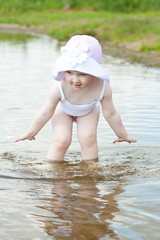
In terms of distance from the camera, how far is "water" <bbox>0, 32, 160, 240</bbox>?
3666mm

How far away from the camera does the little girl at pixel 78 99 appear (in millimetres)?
4988

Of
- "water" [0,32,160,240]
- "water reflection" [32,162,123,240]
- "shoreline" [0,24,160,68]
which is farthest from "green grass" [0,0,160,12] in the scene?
"water reflection" [32,162,123,240]

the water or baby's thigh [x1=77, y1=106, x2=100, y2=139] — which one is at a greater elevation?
baby's thigh [x1=77, y1=106, x2=100, y2=139]

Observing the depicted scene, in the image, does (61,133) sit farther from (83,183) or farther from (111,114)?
(83,183)

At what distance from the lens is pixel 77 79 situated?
500 cm

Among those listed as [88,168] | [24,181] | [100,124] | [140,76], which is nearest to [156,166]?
[88,168]

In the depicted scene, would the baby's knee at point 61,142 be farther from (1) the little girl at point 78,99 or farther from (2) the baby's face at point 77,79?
(2) the baby's face at point 77,79

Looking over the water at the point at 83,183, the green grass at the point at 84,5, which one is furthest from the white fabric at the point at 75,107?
the green grass at the point at 84,5

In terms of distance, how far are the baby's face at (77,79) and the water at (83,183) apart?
773 millimetres

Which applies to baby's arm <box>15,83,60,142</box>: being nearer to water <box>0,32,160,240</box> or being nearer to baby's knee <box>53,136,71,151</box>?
baby's knee <box>53,136,71,151</box>

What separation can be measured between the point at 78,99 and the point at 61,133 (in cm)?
35

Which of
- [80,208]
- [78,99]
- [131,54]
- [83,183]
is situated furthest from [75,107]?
[131,54]

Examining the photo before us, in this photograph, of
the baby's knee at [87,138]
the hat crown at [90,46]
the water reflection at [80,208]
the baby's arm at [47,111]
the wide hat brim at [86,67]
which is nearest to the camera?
the water reflection at [80,208]

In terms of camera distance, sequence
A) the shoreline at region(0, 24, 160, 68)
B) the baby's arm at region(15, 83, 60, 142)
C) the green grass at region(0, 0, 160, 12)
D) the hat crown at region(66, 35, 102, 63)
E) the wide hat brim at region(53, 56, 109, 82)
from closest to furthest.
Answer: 1. the wide hat brim at region(53, 56, 109, 82)
2. the hat crown at region(66, 35, 102, 63)
3. the baby's arm at region(15, 83, 60, 142)
4. the shoreline at region(0, 24, 160, 68)
5. the green grass at region(0, 0, 160, 12)
